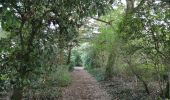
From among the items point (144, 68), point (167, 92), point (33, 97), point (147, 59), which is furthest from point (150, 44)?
point (33, 97)

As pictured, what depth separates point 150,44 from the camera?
987cm

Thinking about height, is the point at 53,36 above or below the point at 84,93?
above

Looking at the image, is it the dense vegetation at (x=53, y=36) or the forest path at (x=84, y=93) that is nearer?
the dense vegetation at (x=53, y=36)

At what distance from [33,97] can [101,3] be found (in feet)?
18.7

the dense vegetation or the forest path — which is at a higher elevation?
the dense vegetation

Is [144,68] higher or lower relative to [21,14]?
lower

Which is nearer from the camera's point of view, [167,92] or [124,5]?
[167,92]

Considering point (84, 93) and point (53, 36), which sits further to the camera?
point (84, 93)

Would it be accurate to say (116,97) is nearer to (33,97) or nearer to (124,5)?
(33,97)

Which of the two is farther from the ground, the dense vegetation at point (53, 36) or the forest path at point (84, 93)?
the dense vegetation at point (53, 36)

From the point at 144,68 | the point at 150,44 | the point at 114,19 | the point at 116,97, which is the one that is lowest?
the point at 116,97

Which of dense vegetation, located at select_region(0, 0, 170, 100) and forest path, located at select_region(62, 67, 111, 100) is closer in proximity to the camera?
dense vegetation, located at select_region(0, 0, 170, 100)

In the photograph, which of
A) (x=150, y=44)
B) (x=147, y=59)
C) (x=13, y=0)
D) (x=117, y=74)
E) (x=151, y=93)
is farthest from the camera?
(x=117, y=74)

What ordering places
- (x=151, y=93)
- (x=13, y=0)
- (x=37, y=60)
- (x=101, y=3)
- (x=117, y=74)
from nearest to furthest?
(x=13, y=0) → (x=101, y=3) → (x=37, y=60) → (x=151, y=93) → (x=117, y=74)
